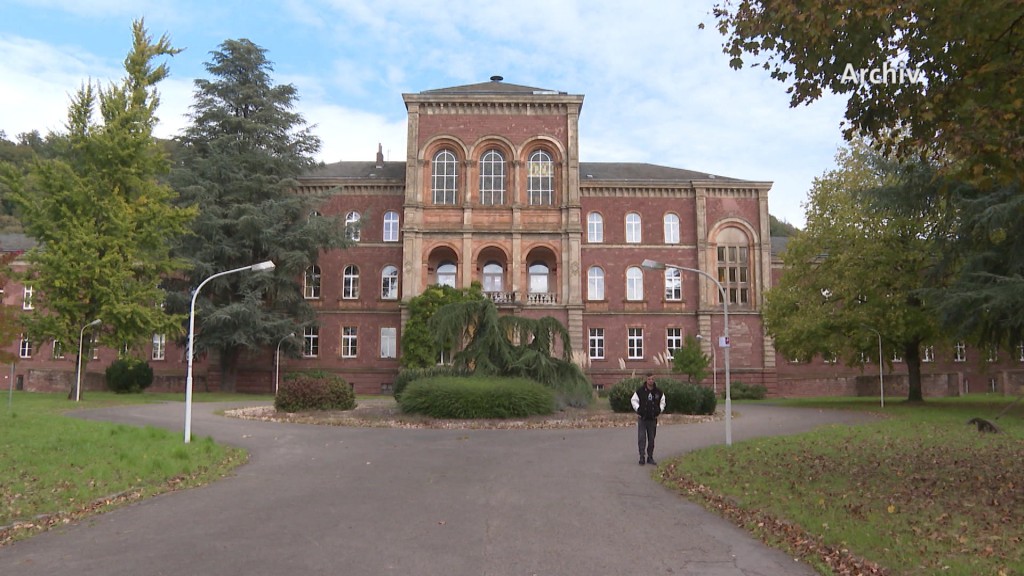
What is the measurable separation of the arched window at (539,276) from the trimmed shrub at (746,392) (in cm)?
1321

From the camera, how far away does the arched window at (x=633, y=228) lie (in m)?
49.6

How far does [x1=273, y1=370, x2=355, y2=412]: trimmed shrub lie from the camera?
26.4 m

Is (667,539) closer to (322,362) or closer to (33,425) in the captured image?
(33,425)

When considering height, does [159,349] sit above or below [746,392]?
above

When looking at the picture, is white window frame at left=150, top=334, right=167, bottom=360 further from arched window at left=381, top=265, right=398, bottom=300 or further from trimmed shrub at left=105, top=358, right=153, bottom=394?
arched window at left=381, top=265, right=398, bottom=300

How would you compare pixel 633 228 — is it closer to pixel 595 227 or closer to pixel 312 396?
pixel 595 227

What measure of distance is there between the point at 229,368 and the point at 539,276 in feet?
65.2

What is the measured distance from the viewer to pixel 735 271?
49.6 metres

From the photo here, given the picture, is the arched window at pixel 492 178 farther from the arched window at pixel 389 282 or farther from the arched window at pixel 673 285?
the arched window at pixel 673 285

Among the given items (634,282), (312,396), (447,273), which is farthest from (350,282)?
(312,396)

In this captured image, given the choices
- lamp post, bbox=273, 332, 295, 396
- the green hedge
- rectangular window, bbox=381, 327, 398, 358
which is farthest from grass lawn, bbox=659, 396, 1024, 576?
rectangular window, bbox=381, 327, 398, 358

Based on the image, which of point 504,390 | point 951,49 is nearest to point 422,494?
point 951,49

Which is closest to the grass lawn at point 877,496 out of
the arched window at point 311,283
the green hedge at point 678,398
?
the green hedge at point 678,398

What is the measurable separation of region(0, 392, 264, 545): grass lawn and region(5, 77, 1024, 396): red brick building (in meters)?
29.1
